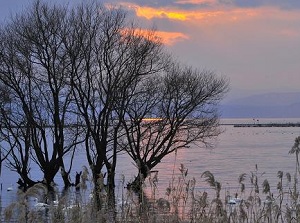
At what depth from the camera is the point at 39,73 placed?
35.1 m

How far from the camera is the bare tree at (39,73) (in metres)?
33.3

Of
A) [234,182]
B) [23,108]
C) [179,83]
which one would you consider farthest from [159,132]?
[23,108]

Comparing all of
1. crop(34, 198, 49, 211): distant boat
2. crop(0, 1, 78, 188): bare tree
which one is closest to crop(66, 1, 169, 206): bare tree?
crop(0, 1, 78, 188): bare tree

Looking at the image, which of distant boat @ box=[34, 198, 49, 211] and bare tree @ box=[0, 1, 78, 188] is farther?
bare tree @ box=[0, 1, 78, 188]

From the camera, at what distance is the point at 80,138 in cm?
4206

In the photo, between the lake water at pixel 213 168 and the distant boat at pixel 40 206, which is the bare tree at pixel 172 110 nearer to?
the lake water at pixel 213 168

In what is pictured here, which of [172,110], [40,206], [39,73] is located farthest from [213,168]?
[40,206]

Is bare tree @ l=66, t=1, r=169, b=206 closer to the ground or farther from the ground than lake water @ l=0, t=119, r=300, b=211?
farther from the ground

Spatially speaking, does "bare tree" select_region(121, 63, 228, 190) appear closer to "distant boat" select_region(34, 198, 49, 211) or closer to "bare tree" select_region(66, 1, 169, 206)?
"bare tree" select_region(66, 1, 169, 206)

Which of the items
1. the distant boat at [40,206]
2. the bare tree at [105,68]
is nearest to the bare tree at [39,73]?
the bare tree at [105,68]

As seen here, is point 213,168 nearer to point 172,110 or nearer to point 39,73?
point 172,110

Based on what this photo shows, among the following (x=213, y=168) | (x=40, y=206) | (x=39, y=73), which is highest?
(x=39, y=73)

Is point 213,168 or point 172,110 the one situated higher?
point 172,110

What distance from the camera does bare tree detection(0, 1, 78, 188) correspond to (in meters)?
33.3
